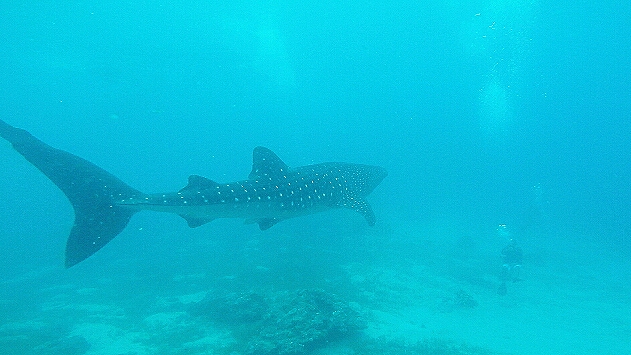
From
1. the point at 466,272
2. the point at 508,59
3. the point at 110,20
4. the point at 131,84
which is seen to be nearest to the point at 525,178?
the point at 508,59

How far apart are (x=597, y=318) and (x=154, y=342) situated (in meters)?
17.8

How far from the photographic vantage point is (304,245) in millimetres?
22469

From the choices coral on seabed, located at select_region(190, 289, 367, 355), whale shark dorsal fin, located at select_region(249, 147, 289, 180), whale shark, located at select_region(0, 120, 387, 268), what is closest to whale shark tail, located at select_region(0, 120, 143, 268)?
whale shark, located at select_region(0, 120, 387, 268)

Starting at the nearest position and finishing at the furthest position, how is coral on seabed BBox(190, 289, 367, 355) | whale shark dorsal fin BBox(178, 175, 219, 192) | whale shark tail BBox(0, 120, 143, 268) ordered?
whale shark tail BBox(0, 120, 143, 268)
whale shark dorsal fin BBox(178, 175, 219, 192)
coral on seabed BBox(190, 289, 367, 355)

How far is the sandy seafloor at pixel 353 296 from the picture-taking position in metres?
11.4

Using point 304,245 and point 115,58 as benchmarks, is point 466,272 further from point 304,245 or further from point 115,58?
point 115,58

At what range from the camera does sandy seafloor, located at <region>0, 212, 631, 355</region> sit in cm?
1137

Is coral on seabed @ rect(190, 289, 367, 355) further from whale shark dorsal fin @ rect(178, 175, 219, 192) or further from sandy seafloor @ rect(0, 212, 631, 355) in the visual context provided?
whale shark dorsal fin @ rect(178, 175, 219, 192)

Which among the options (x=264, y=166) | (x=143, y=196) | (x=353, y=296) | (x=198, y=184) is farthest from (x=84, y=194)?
(x=353, y=296)

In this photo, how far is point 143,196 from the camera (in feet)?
22.6

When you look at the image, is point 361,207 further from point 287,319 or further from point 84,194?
point 84,194

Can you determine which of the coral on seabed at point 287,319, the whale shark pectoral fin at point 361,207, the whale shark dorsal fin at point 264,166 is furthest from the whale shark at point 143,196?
the coral on seabed at point 287,319

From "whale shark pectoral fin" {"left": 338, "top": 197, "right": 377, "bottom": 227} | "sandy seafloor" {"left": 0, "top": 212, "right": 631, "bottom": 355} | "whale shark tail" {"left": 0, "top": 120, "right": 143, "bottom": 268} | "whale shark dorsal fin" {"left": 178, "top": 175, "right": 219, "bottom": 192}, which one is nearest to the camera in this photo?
"whale shark tail" {"left": 0, "top": 120, "right": 143, "bottom": 268}

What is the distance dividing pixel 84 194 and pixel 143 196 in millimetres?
1071
